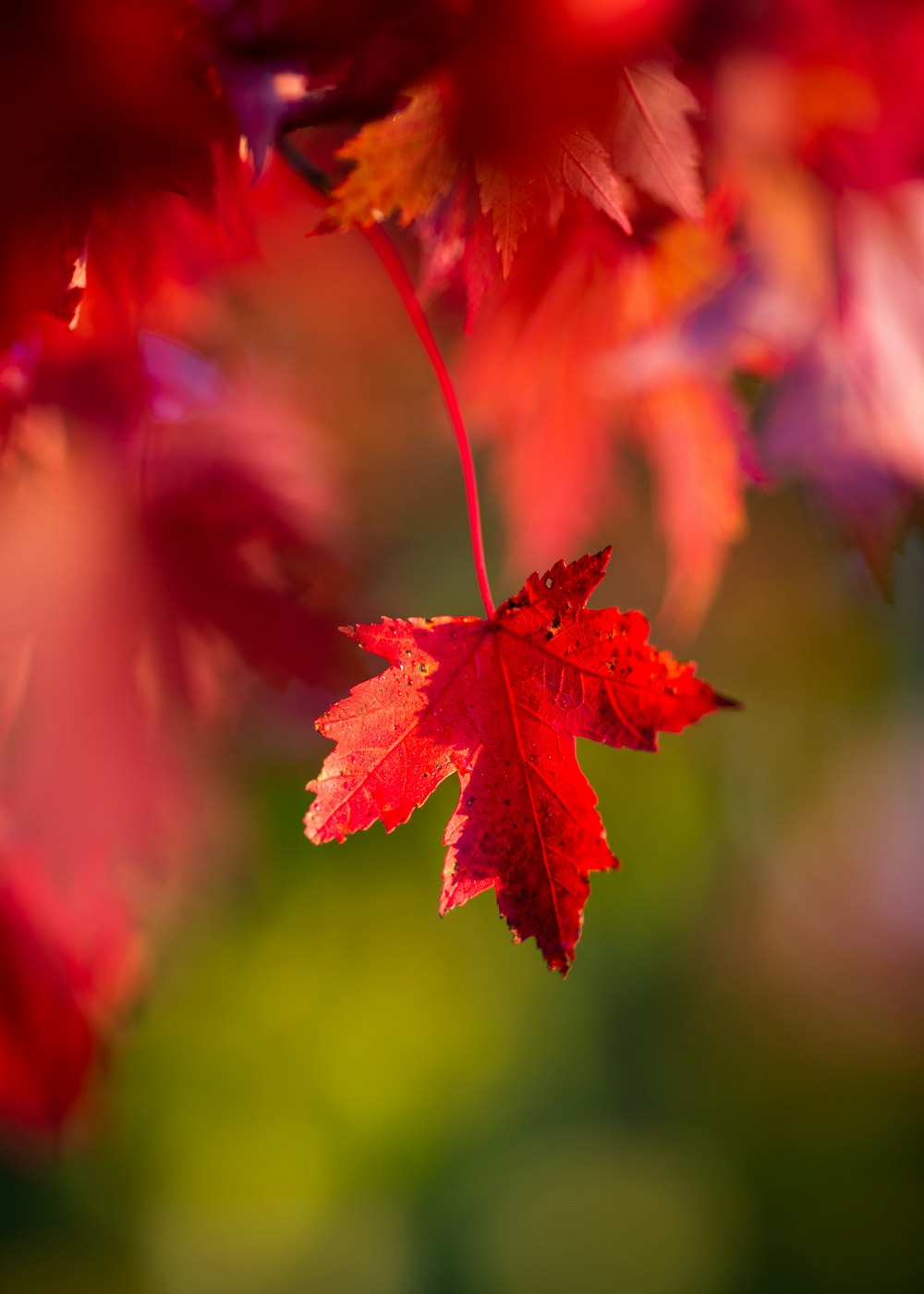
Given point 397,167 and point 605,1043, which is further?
point 605,1043

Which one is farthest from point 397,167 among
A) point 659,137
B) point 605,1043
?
point 605,1043

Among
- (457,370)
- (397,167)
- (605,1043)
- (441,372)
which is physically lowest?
(605,1043)

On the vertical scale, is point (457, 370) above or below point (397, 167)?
below

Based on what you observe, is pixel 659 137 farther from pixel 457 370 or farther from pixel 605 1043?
pixel 605 1043

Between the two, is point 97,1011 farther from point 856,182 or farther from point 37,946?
point 856,182

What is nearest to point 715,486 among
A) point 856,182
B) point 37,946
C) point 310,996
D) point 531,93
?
point 856,182

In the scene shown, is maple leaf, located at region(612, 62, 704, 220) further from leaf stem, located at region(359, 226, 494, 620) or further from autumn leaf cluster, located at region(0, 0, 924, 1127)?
leaf stem, located at region(359, 226, 494, 620)
